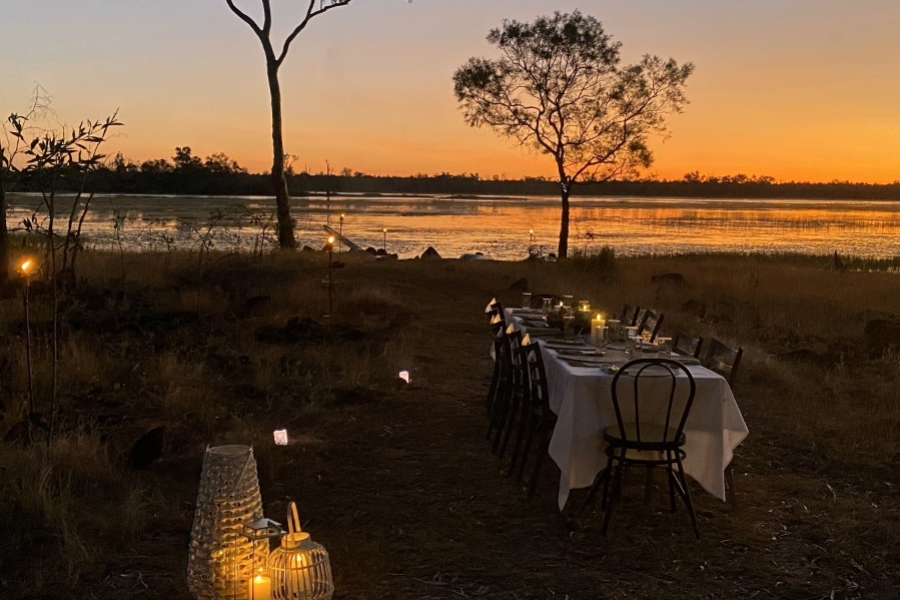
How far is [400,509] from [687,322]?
739 centimetres

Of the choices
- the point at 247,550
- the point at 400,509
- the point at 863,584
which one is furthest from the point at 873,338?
the point at 247,550

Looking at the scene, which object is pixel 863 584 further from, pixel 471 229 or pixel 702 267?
pixel 471 229

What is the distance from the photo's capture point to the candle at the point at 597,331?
526cm

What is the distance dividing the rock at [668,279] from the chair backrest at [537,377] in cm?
1042

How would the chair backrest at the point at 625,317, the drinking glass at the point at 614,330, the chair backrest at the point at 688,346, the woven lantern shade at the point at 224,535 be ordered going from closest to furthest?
the woven lantern shade at the point at 224,535, the chair backrest at the point at 688,346, the drinking glass at the point at 614,330, the chair backrest at the point at 625,317

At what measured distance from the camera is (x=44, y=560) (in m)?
3.71

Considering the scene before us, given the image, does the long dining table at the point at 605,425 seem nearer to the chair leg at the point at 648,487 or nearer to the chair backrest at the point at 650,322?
the chair leg at the point at 648,487

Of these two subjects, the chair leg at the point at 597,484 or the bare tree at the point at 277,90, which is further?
the bare tree at the point at 277,90

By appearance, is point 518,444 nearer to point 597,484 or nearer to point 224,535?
point 597,484

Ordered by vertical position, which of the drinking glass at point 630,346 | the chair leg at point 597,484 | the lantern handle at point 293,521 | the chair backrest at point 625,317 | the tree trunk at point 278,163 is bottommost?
the chair leg at point 597,484

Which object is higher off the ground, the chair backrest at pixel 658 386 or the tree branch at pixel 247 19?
the tree branch at pixel 247 19

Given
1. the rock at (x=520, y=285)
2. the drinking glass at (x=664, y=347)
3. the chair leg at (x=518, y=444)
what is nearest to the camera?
the drinking glass at (x=664, y=347)

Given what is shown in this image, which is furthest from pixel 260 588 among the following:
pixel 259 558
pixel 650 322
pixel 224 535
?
pixel 650 322

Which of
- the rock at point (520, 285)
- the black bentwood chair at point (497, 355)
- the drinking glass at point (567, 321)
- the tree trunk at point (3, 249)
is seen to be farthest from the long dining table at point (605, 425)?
the rock at point (520, 285)
